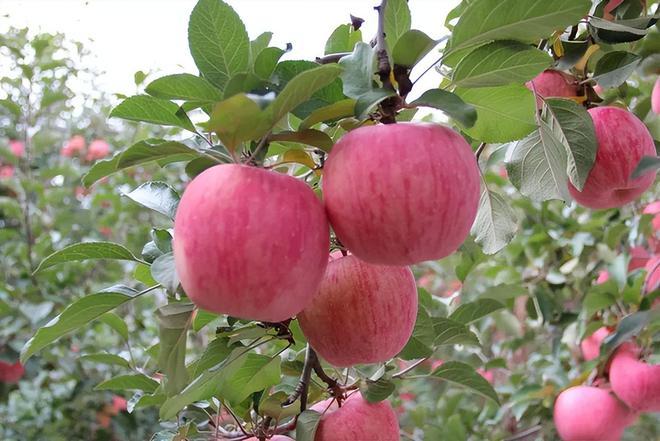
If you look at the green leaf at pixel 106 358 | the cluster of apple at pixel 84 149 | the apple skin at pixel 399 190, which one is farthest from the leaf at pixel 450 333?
the cluster of apple at pixel 84 149

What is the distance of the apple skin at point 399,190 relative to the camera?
1.73 feet

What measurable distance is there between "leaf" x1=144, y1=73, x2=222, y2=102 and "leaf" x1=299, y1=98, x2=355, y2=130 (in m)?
0.10

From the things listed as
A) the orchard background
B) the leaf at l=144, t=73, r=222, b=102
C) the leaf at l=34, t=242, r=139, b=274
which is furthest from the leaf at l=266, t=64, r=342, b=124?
the leaf at l=34, t=242, r=139, b=274

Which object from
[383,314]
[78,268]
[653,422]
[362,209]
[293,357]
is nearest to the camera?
[362,209]

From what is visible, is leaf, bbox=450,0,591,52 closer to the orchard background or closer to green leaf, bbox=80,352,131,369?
the orchard background

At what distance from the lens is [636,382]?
114 centimetres

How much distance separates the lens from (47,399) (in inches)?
88.4

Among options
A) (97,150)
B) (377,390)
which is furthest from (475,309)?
(97,150)

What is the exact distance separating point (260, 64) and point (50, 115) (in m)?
2.43

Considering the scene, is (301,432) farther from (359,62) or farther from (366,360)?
(359,62)

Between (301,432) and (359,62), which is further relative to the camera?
(301,432)

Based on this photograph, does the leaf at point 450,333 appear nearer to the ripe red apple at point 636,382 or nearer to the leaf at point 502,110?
the leaf at point 502,110

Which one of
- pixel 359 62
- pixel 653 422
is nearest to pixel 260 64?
pixel 359 62

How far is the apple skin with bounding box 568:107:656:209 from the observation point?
2.73ft
